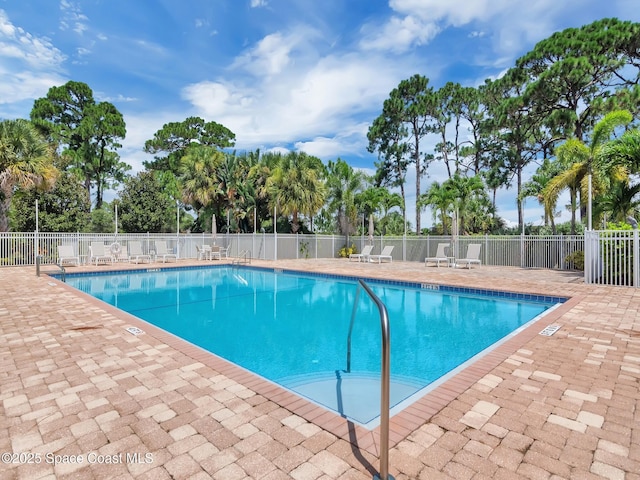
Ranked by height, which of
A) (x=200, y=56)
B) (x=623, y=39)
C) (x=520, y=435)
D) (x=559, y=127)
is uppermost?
(x=623, y=39)

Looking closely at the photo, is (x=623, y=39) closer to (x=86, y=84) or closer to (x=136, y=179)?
(x=136, y=179)

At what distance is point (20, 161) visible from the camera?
15.6 meters

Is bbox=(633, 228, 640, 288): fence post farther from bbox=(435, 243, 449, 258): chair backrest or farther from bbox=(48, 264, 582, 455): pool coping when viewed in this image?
bbox=(435, 243, 449, 258): chair backrest

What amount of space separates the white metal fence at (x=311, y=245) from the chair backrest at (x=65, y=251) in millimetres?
931

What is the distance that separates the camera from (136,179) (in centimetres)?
2433

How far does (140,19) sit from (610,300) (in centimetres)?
1548

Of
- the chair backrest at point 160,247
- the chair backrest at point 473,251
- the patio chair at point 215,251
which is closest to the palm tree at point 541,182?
the chair backrest at point 473,251

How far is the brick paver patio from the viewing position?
2.19 metres

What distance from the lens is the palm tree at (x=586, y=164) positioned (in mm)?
11133

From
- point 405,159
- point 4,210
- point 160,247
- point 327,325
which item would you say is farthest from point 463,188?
point 4,210

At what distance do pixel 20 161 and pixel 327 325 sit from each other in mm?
16311

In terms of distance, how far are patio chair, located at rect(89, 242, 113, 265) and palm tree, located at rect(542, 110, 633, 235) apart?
19.1 m

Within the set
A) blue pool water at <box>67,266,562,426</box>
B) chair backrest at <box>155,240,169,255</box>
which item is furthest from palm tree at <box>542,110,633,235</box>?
chair backrest at <box>155,240,169,255</box>

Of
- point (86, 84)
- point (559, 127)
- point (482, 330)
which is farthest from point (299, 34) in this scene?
point (86, 84)
